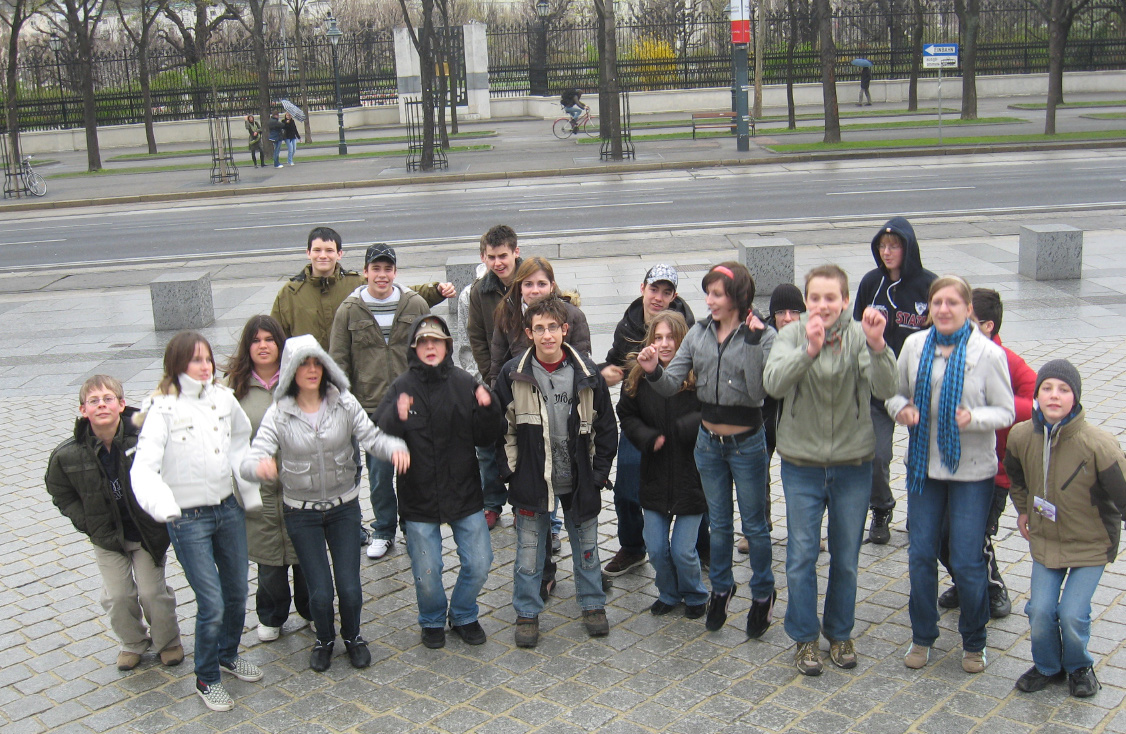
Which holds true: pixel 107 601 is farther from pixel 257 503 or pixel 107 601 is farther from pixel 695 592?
pixel 695 592

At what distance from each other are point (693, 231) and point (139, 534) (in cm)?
1317

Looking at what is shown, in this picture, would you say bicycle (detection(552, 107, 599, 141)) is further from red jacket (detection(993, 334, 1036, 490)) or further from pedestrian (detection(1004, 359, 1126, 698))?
pedestrian (detection(1004, 359, 1126, 698))

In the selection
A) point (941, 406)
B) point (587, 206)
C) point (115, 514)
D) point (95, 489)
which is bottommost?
point (115, 514)

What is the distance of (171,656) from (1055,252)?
1058 centimetres

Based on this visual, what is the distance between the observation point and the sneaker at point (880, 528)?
5957 mm

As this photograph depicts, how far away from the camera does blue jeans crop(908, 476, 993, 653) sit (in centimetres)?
446

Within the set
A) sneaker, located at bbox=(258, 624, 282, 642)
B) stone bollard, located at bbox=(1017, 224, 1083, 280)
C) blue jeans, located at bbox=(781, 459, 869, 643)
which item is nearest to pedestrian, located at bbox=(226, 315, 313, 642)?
sneaker, located at bbox=(258, 624, 282, 642)

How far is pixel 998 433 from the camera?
191 inches

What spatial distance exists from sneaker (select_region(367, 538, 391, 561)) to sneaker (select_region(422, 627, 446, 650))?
1.15 metres

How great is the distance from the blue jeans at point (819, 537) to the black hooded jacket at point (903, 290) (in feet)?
4.28

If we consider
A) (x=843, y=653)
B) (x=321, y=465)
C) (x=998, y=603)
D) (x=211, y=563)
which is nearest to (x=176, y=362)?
(x=321, y=465)

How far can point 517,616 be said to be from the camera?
5113mm

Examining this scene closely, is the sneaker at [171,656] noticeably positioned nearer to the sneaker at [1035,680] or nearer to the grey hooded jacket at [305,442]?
the grey hooded jacket at [305,442]

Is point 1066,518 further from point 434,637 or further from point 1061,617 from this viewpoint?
point 434,637
